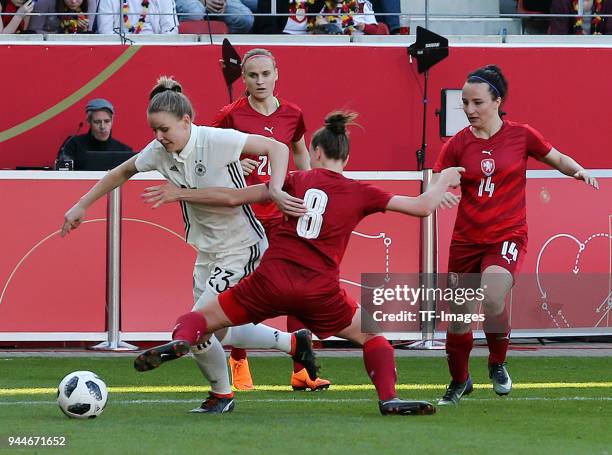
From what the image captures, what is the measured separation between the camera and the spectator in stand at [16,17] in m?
A: 15.6

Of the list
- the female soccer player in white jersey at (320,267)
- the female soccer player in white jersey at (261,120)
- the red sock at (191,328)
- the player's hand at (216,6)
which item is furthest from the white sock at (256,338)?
the player's hand at (216,6)

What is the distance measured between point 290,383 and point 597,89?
727 cm

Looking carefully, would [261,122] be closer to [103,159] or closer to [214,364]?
[214,364]

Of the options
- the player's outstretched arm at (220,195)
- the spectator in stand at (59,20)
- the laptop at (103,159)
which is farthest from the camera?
the spectator in stand at (59,20)

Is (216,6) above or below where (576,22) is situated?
above

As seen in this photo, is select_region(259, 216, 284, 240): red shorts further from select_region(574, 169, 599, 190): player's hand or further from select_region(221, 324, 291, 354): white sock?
select_region(574, 169, 599, 190): player's hand

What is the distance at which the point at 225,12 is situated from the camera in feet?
53.5

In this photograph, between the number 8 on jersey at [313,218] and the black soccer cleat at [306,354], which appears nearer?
the number 8 on jersey at [313,218]

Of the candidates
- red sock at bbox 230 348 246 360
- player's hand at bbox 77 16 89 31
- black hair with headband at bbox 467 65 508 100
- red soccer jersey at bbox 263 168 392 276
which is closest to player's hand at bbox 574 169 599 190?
black hair with headband at bbox 467 65 508 100

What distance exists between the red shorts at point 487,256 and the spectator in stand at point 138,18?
765 centimetres

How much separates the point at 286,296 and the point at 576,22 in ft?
32.6

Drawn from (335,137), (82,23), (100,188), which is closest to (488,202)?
(335,137)

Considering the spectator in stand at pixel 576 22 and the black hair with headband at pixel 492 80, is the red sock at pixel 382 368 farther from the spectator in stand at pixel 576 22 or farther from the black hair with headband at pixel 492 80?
the spectator in stand at pixel 576 22

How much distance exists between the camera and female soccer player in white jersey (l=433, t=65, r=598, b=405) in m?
8.91
